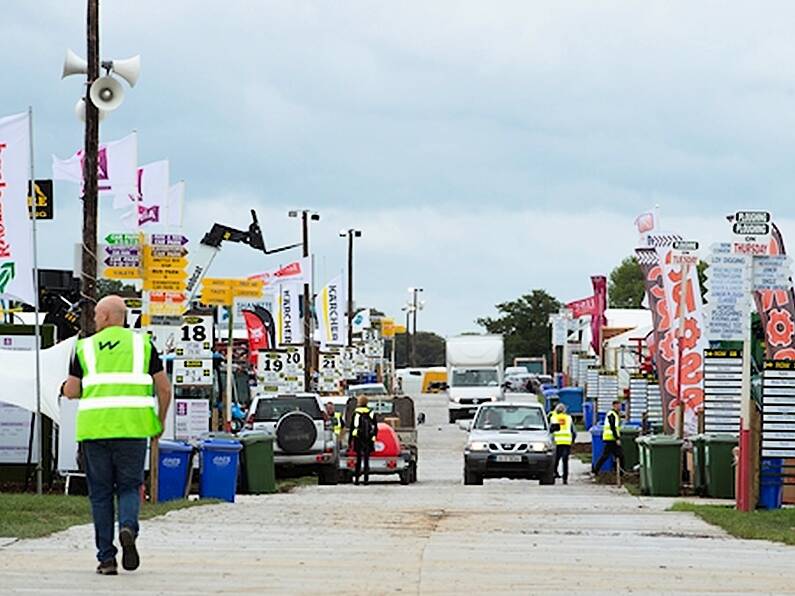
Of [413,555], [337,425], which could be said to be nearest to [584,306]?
[337,425]

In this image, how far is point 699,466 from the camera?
90.3 ft

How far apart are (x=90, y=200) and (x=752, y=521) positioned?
11.1m

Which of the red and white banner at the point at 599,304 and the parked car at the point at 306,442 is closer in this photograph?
the parked car at the point at 306,442

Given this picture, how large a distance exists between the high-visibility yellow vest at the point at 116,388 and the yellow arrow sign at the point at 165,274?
1297 centimetres

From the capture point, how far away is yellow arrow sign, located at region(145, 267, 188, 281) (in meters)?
24.5

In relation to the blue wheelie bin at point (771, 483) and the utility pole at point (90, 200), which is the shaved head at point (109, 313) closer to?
the blue wheelie bin at point (771, 483)

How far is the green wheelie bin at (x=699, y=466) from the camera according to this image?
89.7 feet

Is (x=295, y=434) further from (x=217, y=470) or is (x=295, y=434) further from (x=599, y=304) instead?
(x=599, y=304)

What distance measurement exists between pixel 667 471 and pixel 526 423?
242 inches

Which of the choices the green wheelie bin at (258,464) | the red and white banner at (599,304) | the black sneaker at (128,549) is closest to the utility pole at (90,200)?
the green wheelie bin at (258,464)

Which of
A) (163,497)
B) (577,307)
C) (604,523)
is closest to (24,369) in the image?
(163,497)

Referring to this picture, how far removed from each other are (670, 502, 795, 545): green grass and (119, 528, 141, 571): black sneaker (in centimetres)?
680

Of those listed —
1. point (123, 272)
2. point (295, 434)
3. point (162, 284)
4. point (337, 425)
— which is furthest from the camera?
point (337, 425)

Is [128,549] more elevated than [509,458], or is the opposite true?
[128,549]
